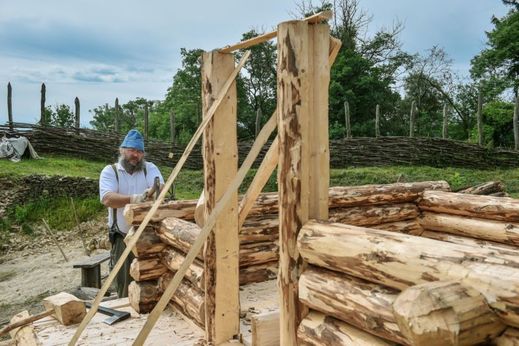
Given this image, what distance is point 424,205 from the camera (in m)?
5.66

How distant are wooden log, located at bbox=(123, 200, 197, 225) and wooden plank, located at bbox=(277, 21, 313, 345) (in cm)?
199

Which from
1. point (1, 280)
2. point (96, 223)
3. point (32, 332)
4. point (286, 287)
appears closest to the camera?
point (286, 287)

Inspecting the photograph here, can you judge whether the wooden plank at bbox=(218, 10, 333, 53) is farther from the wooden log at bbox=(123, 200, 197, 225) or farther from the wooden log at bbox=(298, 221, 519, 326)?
the wooden log at bbox=(123, 200, 197, 225)

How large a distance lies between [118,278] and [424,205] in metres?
3.32

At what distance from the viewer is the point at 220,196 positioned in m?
3.04

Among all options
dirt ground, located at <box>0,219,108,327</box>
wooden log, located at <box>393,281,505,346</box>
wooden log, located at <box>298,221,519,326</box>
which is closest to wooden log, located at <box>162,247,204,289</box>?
wooden log, located at <box>298,221,519,326</box>

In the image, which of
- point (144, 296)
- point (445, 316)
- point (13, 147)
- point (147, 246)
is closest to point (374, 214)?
point (147, 246)

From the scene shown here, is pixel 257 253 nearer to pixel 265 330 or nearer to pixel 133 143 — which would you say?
pixel 265 330

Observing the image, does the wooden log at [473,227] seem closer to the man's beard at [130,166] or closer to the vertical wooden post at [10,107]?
the man's beard at [130,166]

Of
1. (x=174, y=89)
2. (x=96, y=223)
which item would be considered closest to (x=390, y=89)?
(x=174, y=89)

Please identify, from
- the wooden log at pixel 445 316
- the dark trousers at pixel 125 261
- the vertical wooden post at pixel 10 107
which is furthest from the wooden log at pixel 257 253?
the vertical wooden post at pixel 10 107

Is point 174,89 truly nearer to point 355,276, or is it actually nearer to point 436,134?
point 436,134

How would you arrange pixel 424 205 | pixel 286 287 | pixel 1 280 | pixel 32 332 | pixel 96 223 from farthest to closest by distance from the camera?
pixel 96 223 < pixel 1 280 < pixel 424 205 < pixel 32 332 < pixel 286 287

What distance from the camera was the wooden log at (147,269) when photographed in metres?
4.34
